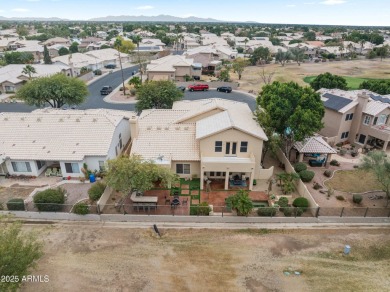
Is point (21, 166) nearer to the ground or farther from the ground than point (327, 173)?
farther from the ground

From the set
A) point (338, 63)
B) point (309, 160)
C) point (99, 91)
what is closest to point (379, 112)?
point (309, 160)

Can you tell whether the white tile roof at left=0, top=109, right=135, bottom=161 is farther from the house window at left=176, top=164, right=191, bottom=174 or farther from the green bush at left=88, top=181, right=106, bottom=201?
the house window at left=176, top=164, right=191, bottom=174

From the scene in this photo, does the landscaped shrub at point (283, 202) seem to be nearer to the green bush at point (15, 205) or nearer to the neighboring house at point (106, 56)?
the green bush at point (15, 205)

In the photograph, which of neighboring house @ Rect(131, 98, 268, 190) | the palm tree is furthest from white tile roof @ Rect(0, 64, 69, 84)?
neighboring house @ Rect(131, 98, 268, 190)

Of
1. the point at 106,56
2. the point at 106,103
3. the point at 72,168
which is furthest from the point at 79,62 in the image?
the point at 72,168

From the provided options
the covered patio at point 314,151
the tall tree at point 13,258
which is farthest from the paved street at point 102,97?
the tall tree at point 13,258

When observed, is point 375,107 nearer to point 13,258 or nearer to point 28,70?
point 13,258

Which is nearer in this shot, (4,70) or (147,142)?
(147,142)

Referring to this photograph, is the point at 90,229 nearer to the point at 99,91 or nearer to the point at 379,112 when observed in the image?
the point at 379,112
